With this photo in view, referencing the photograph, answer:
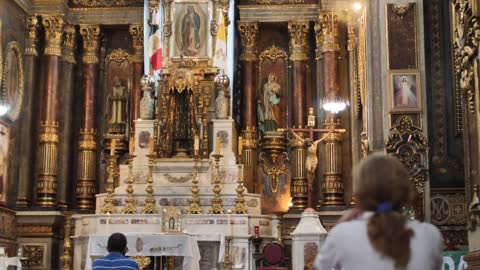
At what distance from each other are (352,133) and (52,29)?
9.56 metres

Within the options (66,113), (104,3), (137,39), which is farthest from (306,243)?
(104,3)

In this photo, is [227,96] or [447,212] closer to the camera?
[447,212]

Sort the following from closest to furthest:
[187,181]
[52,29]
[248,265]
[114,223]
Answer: [248,265], [114,223], [187,181], [52,29]

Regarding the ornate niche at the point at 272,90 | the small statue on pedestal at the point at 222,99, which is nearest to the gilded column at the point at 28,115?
the small statue on pedestal at the point at 222,99

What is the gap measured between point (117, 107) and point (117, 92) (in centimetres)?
49

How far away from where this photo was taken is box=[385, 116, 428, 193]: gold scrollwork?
1398 centimetres

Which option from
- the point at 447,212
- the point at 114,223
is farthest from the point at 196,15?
the point at 447,212

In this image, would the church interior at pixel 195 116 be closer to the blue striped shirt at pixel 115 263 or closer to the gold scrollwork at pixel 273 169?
the gold scrollwork at pixel 273 169

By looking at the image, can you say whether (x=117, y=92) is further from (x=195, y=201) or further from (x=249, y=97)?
(x=195, y=201)

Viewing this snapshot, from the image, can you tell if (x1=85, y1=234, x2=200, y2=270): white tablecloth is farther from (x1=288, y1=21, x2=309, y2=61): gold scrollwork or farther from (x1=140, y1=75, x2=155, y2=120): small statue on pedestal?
(x1=288, y1=21, x2=309, y2=61): gold scrollwork

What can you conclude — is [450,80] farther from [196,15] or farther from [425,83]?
[196,15]

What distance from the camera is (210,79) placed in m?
21.5

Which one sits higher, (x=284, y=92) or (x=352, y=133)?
(x=284, y=92)

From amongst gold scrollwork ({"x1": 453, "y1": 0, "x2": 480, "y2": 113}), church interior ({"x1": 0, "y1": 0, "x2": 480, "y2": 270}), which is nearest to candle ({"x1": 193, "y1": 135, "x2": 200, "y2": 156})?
church interior ({"x1": 0, "y1": 0, "x2": 480, "y2": 270})
